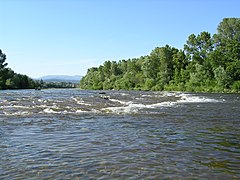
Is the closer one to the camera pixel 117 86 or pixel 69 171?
pixel 69 171

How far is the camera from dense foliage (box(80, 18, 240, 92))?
7650 centimetres

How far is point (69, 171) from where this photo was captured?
25.6ft

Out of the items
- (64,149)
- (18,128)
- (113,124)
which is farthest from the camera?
(113,124)

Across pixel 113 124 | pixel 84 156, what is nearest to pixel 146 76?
pixel 113 124

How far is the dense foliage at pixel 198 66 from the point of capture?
76.5 m

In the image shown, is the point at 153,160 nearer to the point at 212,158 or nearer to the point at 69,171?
the point at 212,158

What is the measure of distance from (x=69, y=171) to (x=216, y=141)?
23.2 ft

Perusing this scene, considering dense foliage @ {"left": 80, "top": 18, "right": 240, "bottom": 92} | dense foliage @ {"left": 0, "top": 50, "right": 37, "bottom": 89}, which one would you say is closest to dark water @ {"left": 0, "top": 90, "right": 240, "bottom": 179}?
dense foliage @ {"left": 80, "top": 18, "right": 240, "bottom": 92}

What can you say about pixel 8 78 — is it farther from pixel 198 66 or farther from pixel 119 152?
pixel 119 152

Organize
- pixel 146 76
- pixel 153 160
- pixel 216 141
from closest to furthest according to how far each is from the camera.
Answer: pixel 153 160
pixel 216 141
pixel 146 76

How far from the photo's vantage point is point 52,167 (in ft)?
26.7

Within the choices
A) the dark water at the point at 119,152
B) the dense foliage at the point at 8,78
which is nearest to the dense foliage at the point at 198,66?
the dense foliage at the point at 8,78

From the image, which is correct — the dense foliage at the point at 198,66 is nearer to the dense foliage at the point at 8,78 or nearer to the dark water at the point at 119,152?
the dense foliage at the point at 8,78

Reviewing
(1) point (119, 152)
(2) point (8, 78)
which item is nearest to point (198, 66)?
(1) point (119, 152)
